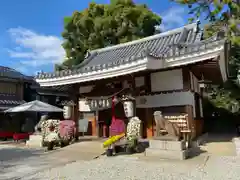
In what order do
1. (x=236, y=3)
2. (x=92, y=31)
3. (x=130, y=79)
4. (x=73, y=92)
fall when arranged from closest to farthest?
(x=236, y=3), (x=130, y=79), (x=73, y=92), (x=92, y=31)

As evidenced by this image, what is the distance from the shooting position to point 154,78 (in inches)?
384

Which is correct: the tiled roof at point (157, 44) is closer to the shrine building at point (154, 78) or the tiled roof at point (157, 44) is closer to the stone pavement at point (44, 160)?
the shrine building at point (154, 78)

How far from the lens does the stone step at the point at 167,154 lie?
6625 mm

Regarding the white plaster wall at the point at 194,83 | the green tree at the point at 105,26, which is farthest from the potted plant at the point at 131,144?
the green tree at the point at 105,26

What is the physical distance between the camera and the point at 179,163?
618cm

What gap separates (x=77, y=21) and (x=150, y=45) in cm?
1293

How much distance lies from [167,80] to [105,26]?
1348 centimetres

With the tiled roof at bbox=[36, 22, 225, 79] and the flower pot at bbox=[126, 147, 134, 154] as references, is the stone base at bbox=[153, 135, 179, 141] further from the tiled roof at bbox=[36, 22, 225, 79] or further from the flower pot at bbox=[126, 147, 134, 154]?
the tiled roof at bbox=[36, 22, 225, 79]

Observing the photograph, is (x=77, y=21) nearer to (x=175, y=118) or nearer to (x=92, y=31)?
(x=92, y=31)

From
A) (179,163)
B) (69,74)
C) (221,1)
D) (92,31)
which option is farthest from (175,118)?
(92,31)

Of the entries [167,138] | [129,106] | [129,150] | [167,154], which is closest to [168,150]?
[167,154]

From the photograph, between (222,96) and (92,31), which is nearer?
(222,96)

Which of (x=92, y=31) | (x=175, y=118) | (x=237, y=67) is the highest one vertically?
(x=92, y=31)

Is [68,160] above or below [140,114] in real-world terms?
below
